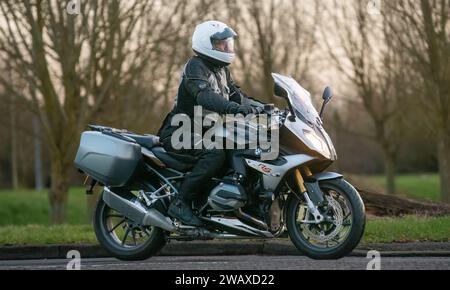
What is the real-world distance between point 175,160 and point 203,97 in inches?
29.0

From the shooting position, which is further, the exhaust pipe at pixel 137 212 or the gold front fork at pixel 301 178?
the exhaust pipe at pixel 137 212

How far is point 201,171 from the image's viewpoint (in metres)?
7.48

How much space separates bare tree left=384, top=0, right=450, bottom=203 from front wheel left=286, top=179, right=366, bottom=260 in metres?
11.5

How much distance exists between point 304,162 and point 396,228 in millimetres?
3475

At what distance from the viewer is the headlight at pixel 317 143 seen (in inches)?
277

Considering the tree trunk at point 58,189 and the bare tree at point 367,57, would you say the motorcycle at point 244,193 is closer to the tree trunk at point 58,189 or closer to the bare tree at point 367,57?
the tree trunk at point 58,189

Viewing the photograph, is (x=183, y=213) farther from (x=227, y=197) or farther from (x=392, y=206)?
(x=392, y=206)

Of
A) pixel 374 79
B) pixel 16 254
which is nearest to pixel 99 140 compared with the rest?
pixel 16 254

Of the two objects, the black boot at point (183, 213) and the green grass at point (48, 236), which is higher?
the black boot at point (183, 213)

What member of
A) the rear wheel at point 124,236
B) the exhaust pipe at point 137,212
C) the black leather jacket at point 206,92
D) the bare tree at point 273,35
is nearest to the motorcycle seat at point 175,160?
the black leather jacket at point 206,92

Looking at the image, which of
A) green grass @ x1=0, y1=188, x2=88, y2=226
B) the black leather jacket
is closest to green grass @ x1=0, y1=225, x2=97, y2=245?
the black leather jacket

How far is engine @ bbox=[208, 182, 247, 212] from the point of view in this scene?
289 inches

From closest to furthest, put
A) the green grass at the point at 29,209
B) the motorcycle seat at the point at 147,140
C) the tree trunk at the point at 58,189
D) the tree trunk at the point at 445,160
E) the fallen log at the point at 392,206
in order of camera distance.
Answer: the motorcycle seat at the point at 147,140
the fallen log at the point at 392,206
the tree trunk at the point at 58,189
the tree trunk at the point at 445,160
the green grass at the point at 29,209

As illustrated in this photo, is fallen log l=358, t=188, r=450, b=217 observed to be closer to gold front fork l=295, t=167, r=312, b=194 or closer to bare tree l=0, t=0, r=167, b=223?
gold front fork l=295, t=167, r=312, b=194
